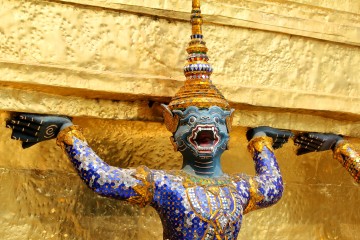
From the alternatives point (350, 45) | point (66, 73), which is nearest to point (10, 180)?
point (66, 73)

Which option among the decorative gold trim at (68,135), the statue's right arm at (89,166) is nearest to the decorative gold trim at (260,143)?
the statue's right arm at (89,166)

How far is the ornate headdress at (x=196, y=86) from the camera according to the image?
2.52 m

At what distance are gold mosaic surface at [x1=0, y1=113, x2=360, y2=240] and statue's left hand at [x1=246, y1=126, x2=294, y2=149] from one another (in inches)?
5.6

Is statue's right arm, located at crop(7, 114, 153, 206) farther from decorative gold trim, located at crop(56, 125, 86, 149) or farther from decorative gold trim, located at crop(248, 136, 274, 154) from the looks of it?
decorative gold trim, located at crop(248, 136, 274, 154)

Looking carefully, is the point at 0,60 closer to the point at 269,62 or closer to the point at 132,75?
the point at 132,75

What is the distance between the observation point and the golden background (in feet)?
8.45

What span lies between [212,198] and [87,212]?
70 centimetres

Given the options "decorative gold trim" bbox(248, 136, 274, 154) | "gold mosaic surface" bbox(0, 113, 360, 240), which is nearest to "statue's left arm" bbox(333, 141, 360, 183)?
"gold mosaic surface" bbox(0, 113, 360, 240)

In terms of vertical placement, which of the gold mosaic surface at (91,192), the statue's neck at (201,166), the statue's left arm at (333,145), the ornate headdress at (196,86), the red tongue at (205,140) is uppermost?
the ornate headdress at (196,86)

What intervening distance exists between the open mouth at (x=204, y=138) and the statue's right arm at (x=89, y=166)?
0.72ft

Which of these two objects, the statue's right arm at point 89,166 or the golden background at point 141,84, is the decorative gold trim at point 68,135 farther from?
the golden background at point 141,84

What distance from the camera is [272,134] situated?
294 cm

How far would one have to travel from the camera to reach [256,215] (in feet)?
11.0

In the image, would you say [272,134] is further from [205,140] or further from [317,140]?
[205,140]
